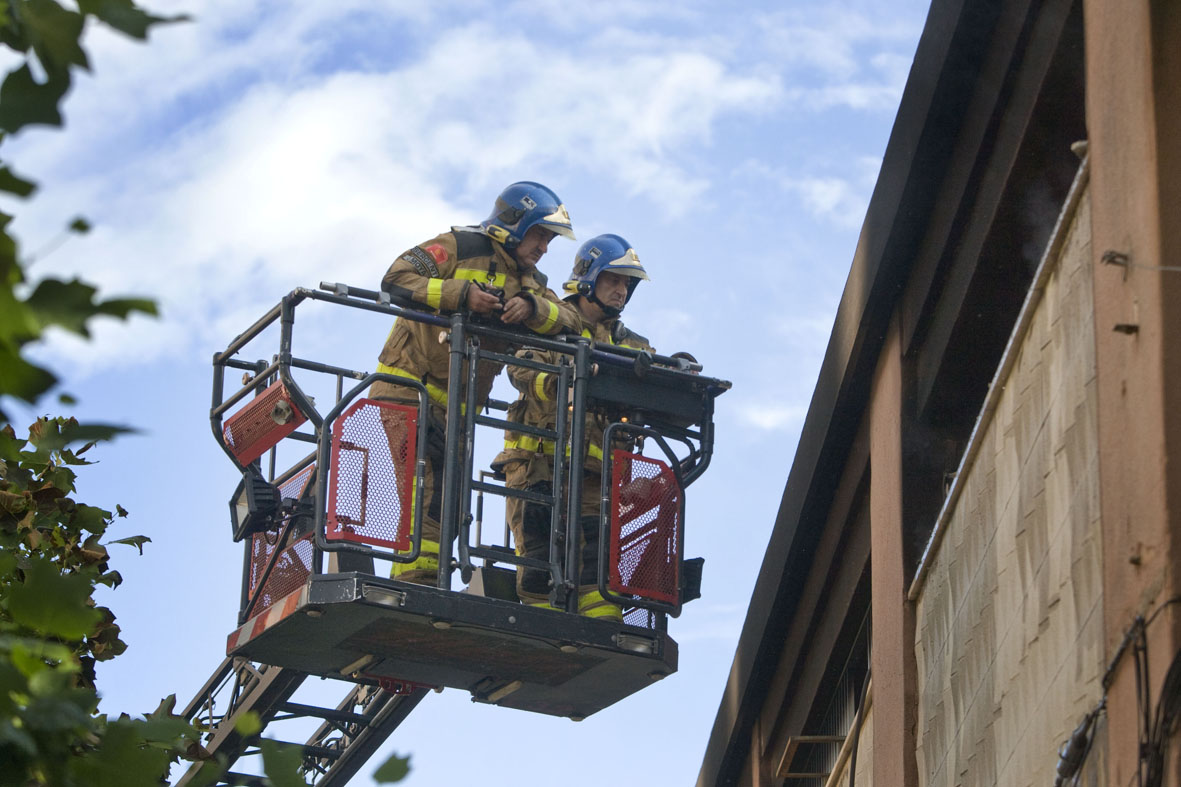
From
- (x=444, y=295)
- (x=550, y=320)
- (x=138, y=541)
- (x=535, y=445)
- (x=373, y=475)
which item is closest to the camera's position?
(x=138, y=541)

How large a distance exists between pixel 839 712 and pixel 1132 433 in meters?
5.76

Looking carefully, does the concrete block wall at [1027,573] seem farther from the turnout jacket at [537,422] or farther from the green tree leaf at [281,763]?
the turnout jacket at [537,422]

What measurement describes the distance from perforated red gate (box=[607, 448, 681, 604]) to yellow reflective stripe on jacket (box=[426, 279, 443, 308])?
4.34 ft

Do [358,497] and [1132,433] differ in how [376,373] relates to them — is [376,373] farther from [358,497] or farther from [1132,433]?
[1132,433]

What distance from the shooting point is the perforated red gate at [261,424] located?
9.84 metres

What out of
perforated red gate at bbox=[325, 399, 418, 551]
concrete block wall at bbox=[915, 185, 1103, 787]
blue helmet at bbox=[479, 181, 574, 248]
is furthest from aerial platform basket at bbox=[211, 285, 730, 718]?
concrete block wall at bbox=[915, 185, 1103, 787]

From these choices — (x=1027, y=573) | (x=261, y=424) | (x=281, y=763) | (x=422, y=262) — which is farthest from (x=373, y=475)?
(x=281, y=763)

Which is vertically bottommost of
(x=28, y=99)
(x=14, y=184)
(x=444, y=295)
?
(x=14, y=184)

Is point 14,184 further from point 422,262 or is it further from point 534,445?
point 534,445

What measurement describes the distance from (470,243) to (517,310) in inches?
30.9

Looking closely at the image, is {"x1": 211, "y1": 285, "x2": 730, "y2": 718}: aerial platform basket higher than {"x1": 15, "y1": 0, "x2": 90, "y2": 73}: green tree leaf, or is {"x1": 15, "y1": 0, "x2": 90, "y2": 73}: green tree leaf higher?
{"x1": 211, "y1": 285, "x2": 730, "y2": 718}: aerial platform basket

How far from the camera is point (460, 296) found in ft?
31.5

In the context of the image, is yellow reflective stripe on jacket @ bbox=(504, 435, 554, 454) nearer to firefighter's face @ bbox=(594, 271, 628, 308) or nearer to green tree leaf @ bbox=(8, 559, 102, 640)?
firefighter's face @ bbox=(594, 271, 628, 308)

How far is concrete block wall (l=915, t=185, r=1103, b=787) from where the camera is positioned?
16.7 feet
